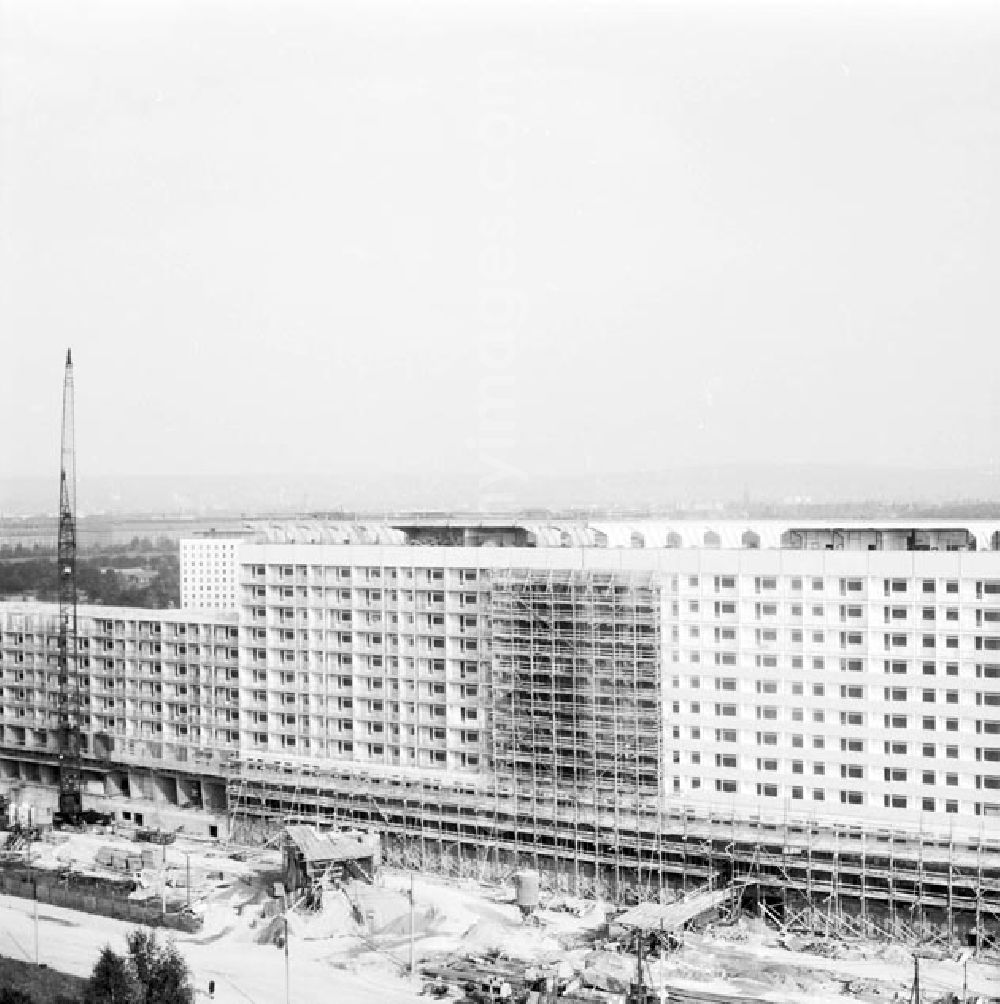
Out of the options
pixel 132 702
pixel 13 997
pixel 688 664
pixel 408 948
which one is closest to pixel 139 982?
pixel 13 997

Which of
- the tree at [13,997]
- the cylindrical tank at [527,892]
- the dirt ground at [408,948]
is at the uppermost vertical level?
the tree at [13,997]

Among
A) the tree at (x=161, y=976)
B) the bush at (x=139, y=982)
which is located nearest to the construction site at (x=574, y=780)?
the tree at (x=161, y=976)

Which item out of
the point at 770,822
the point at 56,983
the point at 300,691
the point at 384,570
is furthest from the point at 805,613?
the point at 56,983

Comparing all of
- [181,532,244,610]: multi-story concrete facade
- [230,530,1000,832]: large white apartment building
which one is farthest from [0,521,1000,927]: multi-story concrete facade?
[181,532,244,610]: multi-story concrete facade

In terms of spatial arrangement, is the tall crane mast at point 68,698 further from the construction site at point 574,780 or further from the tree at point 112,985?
the tree at point 112,985

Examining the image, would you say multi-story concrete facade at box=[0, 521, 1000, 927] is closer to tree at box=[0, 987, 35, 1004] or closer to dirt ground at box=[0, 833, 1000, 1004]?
dirt ground at box=[0, 833, 1000, 1004]

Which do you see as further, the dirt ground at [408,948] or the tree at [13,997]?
the dirt ground at [408,948]
